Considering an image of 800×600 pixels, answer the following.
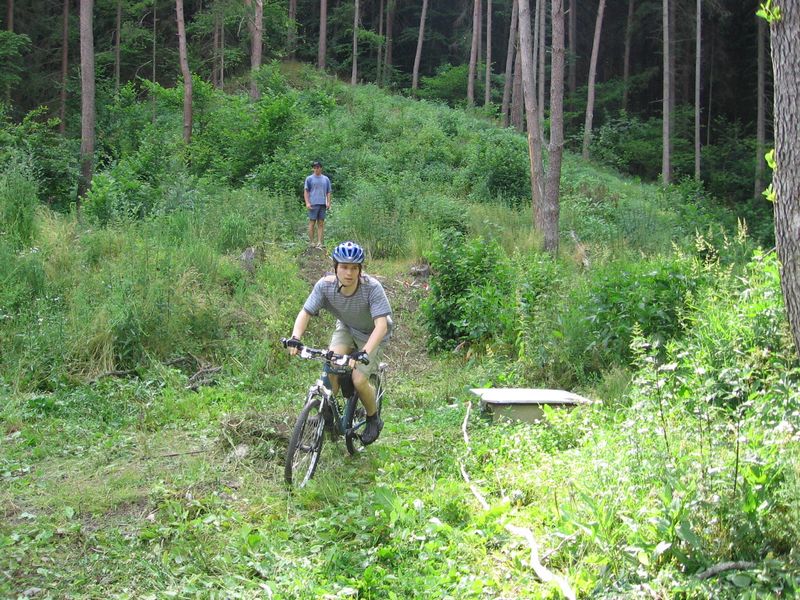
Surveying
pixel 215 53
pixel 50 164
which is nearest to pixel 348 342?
pixel 50 164

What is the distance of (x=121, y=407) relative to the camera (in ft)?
30.4

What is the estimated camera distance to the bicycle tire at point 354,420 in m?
6.98

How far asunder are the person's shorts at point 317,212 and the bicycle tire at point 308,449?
10.0 metres

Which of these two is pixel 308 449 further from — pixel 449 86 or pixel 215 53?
pixel 449 86

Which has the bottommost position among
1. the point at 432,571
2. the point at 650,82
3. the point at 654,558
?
the point at 432,571

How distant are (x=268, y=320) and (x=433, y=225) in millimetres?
6574

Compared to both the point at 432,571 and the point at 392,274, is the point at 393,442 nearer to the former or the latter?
the point at 432,571

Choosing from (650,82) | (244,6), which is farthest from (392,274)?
(650,82)

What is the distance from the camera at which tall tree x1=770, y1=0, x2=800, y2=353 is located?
416 cm

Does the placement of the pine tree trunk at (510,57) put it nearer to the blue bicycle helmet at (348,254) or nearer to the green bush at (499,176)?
the green bush at (499,176)

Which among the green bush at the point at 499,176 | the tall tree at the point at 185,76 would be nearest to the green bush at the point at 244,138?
the tall tree at the point at 185,76

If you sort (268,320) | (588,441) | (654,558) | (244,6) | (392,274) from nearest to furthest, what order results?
1. (654,558)
2. (588,441)
3. (268,320)
4. (392,274)
5. (244,6)

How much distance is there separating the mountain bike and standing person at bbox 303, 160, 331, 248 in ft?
31.2

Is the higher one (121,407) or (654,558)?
(654,558)
